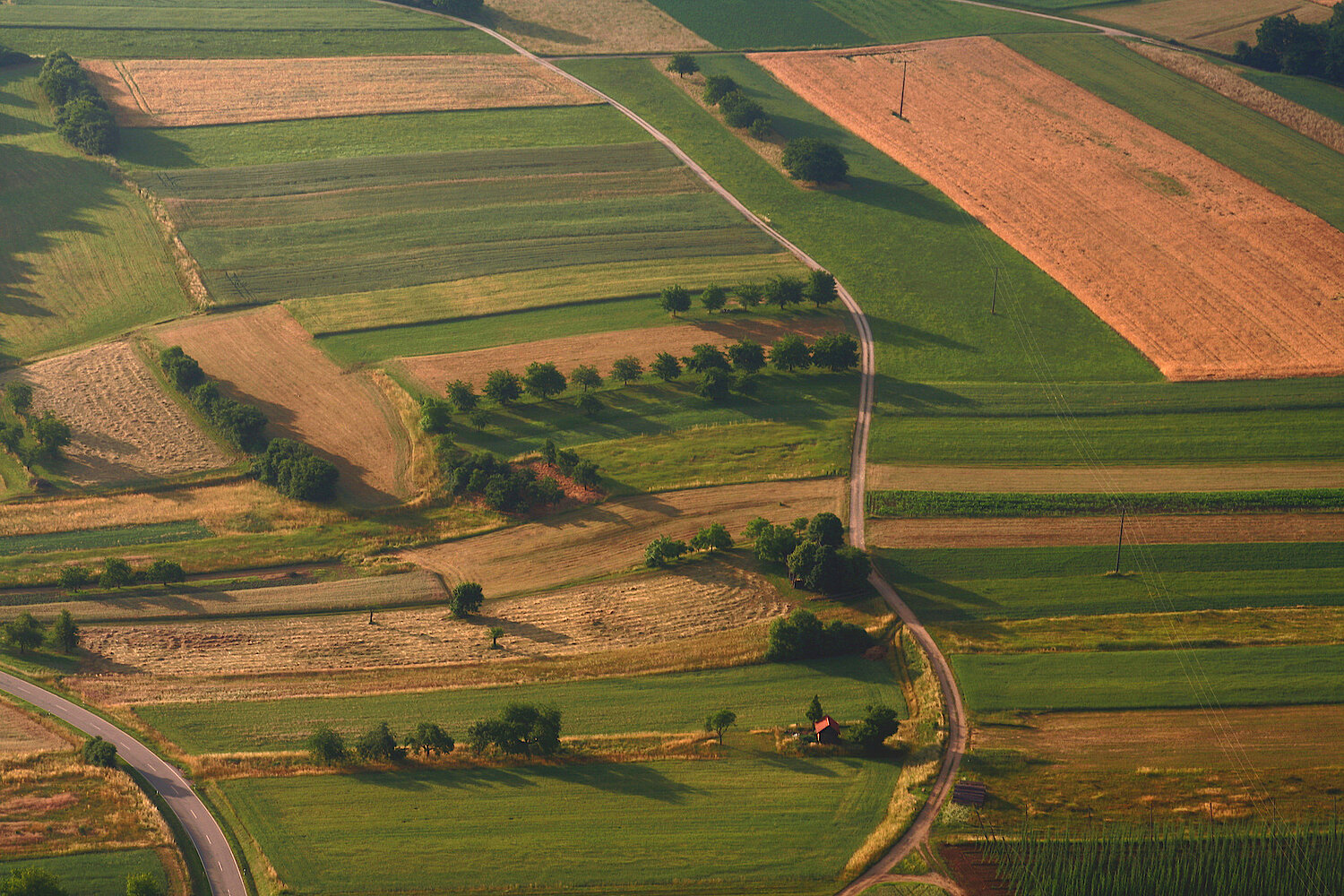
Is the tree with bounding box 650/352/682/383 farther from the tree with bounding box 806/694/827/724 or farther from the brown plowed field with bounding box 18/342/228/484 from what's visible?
the tree with bounding box 806/694/827/724

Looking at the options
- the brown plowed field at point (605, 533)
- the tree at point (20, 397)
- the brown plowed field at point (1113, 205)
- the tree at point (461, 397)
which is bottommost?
the brown plowed field at point (605, 533)

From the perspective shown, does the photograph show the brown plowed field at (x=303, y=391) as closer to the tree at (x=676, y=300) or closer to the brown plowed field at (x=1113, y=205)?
the tree at (x=676, y=300)

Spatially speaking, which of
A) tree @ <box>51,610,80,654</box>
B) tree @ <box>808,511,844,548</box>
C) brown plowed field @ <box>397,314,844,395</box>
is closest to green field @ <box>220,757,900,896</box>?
tree @ <box>51,610,80,654</box>

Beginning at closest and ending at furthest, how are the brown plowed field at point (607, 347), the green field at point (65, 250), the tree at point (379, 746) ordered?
1. the tree at point (379, 746)
2. the brown plowed field at point (607, 347)
3. the green field at point (65, 250)

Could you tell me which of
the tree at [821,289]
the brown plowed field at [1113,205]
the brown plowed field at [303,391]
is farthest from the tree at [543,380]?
the brown plowed field at [1113,205]

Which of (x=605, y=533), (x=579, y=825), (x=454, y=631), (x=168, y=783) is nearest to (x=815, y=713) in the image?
(x=579, y=825)

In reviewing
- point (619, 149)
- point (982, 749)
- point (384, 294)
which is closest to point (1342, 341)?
point (982, 749)
